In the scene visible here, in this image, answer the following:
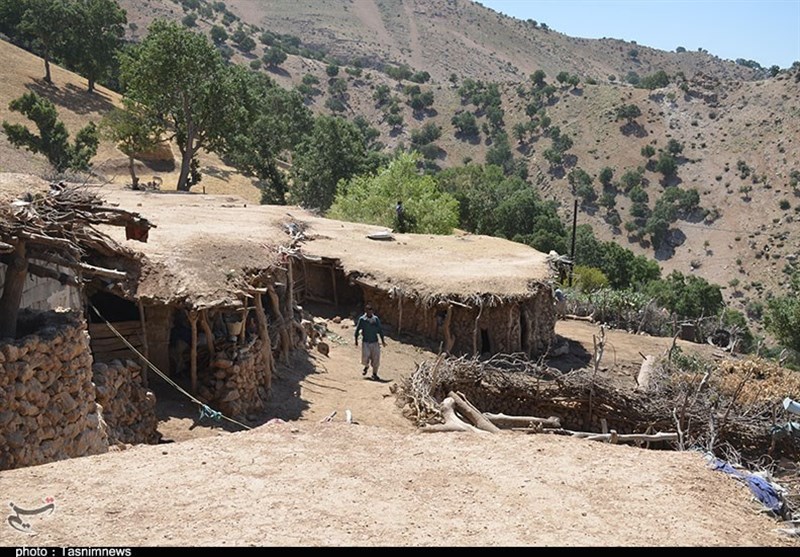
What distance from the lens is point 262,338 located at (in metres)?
13.7

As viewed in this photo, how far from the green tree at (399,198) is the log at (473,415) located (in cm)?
2213

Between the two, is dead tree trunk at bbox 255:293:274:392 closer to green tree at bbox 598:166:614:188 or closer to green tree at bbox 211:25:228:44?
green tree at bbox 598:166:614:188

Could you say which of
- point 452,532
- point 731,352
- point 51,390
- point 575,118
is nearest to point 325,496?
point 452,532

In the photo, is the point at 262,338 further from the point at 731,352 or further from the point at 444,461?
the point at 731,352

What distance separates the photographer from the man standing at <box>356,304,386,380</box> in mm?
15023

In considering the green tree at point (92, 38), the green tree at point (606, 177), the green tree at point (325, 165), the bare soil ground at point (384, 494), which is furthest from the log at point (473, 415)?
the green tree at point (606, 177)

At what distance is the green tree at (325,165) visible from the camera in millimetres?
42812

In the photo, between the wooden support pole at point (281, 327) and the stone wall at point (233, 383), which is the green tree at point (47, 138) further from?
the stone wall at point (233, 383)

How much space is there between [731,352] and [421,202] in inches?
589

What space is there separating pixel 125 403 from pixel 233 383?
6.60ft

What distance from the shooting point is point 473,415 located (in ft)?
34.9

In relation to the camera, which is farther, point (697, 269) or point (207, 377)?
point (697, 269)

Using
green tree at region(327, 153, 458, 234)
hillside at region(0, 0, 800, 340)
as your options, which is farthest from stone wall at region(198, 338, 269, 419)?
hillside at region(0, 0, 800, 340)

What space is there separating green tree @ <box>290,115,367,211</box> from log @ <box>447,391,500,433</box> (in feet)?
106
